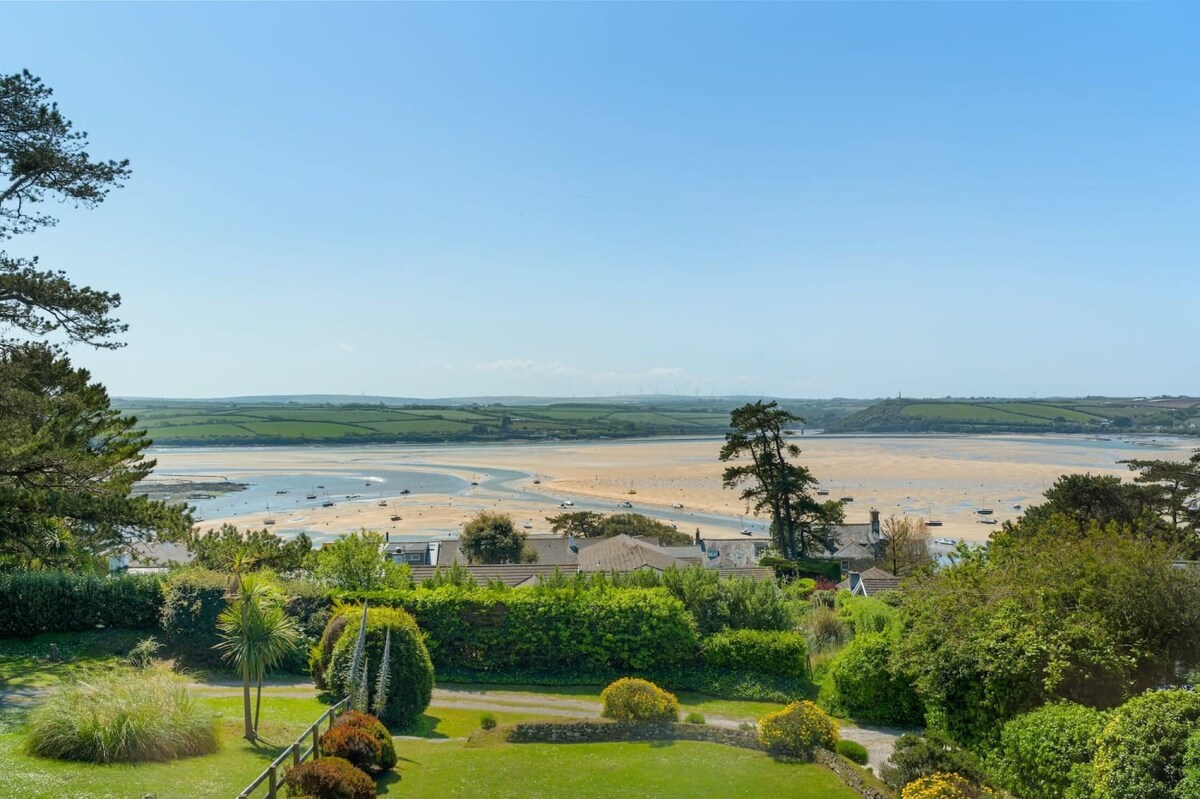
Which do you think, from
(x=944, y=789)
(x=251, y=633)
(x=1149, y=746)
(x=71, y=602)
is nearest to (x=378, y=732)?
(x=251, y=633)

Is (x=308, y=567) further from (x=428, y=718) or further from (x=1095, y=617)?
(x=1095, y=617)

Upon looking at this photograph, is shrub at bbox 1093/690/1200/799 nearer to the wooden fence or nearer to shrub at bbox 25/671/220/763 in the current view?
the wooden fence

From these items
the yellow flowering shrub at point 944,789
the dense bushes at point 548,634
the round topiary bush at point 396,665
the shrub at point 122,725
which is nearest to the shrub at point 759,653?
the dense bushes at point 548,634

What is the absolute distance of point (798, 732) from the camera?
1570 cm

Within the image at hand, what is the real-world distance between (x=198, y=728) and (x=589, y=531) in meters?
46.8

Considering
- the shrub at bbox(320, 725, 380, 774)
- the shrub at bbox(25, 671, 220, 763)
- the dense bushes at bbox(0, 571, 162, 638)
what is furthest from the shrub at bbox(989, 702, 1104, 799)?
the dense bushes at bbox(0, 571, 162, 638)

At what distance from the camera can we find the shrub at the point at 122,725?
11539 millimetres

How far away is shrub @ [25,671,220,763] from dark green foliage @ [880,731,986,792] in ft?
39.9

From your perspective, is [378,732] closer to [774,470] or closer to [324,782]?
[324,782]

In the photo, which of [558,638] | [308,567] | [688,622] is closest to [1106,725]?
[688,622]

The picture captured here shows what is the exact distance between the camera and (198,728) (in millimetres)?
12883

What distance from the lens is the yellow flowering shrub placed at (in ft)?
39.7

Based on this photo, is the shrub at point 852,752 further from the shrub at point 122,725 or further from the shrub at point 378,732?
the shrub at point 122,725

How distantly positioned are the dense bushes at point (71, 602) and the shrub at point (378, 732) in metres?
13.4
